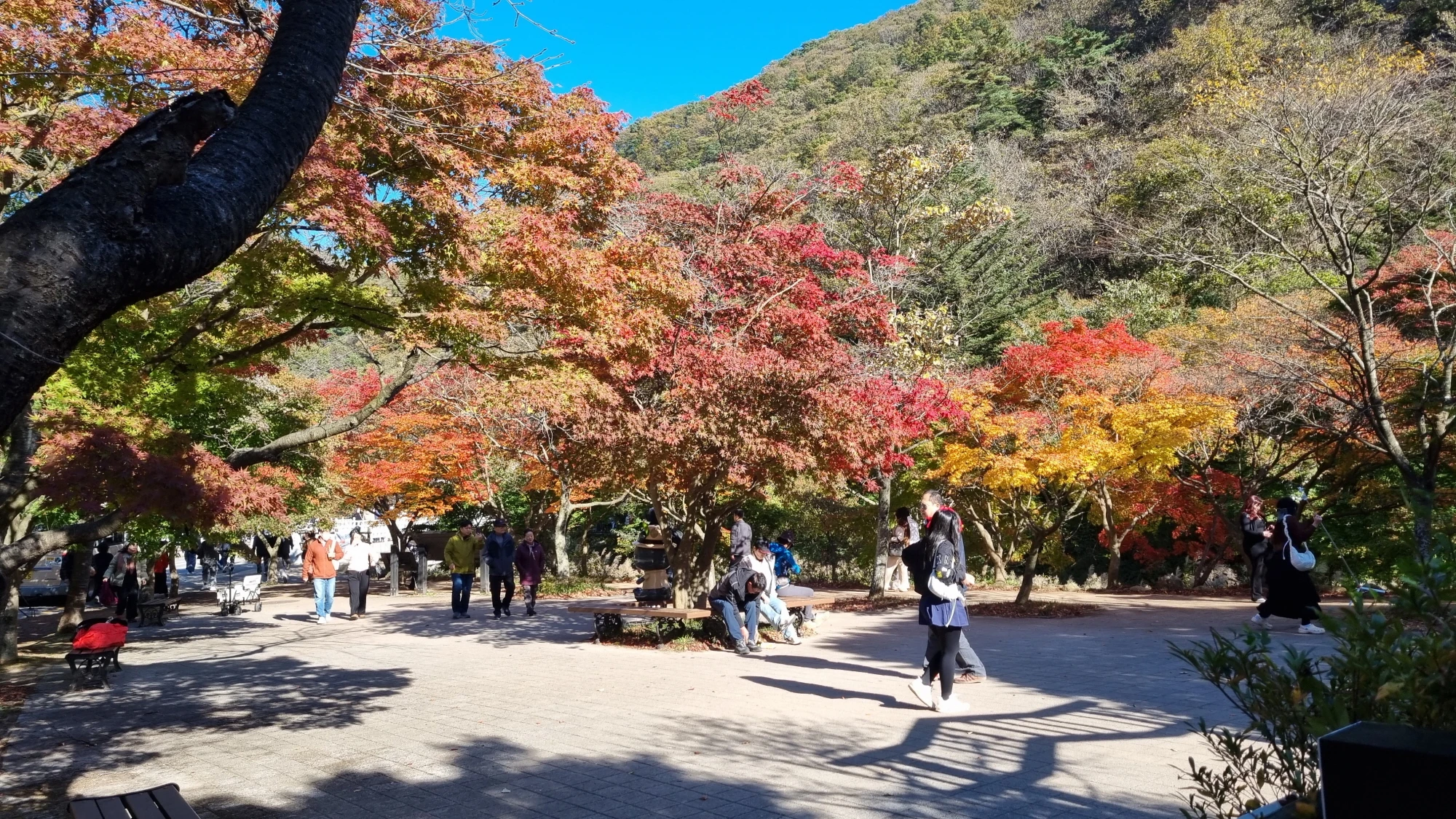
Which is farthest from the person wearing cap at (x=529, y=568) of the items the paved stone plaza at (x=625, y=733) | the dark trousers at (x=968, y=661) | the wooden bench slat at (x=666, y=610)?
the dark trousers at (x=968, y=661)

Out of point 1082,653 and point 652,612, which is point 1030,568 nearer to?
point 1082,653

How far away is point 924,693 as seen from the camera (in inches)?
320

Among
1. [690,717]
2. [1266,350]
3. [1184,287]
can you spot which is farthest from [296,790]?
[1184,287]

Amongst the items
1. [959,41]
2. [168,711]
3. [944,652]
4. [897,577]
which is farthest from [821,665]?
[959,41]

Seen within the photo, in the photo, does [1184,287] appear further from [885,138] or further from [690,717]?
[690,717]

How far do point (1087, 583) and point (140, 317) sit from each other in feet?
68.9

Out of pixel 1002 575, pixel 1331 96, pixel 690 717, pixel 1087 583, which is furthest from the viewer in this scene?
pixel 1087 583

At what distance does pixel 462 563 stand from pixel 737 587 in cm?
696

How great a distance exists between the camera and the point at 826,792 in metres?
5.71

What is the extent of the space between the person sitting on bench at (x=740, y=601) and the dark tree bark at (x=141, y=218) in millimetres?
8701

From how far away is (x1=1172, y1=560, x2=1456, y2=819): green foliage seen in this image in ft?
8.04

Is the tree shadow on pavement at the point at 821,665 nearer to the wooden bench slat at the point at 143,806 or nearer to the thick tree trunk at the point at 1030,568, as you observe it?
the thick tree trunk at the point at 1030,568

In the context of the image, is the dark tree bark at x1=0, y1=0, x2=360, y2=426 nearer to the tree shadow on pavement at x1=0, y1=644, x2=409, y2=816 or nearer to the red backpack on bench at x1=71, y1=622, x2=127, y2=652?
the tree shadow on pavement at x1=0, y1=644, x2=409, y2=816

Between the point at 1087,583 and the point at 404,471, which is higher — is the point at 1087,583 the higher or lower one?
the lower one
